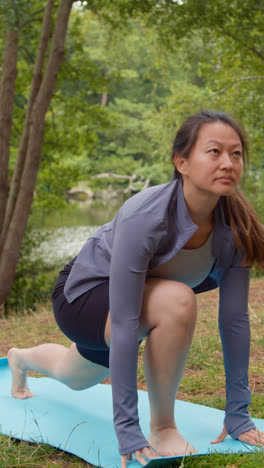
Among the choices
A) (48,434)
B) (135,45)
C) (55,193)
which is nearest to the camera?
(48,434)

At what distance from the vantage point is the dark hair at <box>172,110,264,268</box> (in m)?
2.05

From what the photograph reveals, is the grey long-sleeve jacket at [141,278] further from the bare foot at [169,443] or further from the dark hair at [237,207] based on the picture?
the bare foot at [169,443]

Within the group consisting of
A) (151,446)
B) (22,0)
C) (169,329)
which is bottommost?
(151,446)

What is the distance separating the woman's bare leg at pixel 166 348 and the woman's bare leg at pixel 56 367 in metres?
0.44

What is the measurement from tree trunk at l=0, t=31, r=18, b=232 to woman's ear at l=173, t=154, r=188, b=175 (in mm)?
5950

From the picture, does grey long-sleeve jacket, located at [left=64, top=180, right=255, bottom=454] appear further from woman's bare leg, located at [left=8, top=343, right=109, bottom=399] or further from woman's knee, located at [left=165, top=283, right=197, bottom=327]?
woman's bare leg, located at [left=8, top=343, right=109, bottom=399]

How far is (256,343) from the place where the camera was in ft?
12.2

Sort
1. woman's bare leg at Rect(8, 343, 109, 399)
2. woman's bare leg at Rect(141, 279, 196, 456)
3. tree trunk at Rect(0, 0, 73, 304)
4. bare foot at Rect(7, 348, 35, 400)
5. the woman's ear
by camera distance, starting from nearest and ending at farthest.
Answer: woman's bare leg at Rect(141, 279, 196, 456) → the woman's ear → woman's bare leg at Rect(8, 343, 109, 399) → bare foot at Rect(7, 348, 35, 400) → tree trunk at Rect(0, 0, 73, 304)

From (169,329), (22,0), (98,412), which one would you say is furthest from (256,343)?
(22,0)

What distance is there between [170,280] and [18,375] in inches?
45.1

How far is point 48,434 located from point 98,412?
322 mm

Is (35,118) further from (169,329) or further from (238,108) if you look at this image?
(169,329)

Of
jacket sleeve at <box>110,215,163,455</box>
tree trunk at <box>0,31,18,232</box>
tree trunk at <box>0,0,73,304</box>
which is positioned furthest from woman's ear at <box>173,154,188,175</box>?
tree trunk at <box>0,31,18,232</box>

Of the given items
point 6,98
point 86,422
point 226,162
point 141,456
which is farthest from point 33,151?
point 141,456
